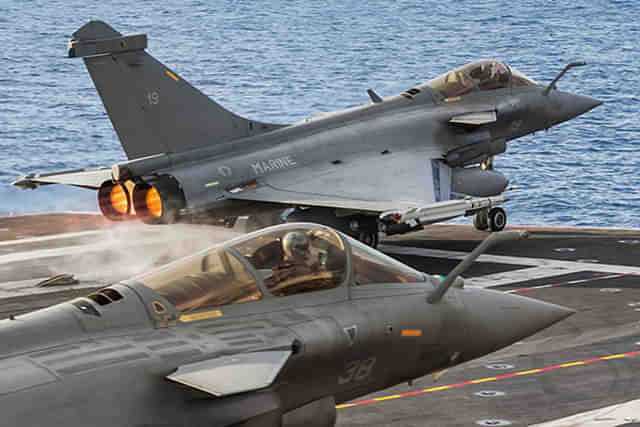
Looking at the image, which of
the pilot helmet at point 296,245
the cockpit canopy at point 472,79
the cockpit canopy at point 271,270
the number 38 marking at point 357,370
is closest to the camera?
the cockpit canopy at point 271,270

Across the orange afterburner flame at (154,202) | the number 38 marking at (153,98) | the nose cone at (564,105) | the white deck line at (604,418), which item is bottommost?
the white deck line at (604,418)

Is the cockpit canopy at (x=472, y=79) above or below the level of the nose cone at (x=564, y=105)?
above

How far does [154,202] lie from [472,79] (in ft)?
33.4

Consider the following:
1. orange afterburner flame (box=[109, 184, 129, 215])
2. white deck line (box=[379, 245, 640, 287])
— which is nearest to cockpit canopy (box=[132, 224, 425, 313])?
white deck line (box=[379, 245, 640, 287])

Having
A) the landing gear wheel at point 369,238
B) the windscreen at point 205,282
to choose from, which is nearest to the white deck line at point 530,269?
the landing gear wheel at point 369,238

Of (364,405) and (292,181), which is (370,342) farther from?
(292,181)

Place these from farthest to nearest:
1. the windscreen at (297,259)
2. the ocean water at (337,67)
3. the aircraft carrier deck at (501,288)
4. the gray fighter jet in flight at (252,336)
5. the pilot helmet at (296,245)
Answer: the ocean water at (337,67) → the aircraft carrier deck at (501,288) → the pilot helmet at (296,245) → the windscreen at (297,259) → the gray fighter jet in flight at (252,336)

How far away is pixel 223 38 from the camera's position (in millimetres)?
138625

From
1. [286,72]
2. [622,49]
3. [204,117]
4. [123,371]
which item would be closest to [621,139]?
[622,49]

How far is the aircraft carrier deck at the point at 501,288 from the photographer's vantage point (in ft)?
43.0

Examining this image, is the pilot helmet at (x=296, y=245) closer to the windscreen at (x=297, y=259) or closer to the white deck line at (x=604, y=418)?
the windscreen at (x=297, y=259)

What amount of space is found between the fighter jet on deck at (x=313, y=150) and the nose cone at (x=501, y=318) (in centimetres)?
1186

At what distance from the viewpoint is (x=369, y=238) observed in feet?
83.9

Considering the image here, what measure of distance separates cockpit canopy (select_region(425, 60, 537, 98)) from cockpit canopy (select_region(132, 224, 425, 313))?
18.2 metres
